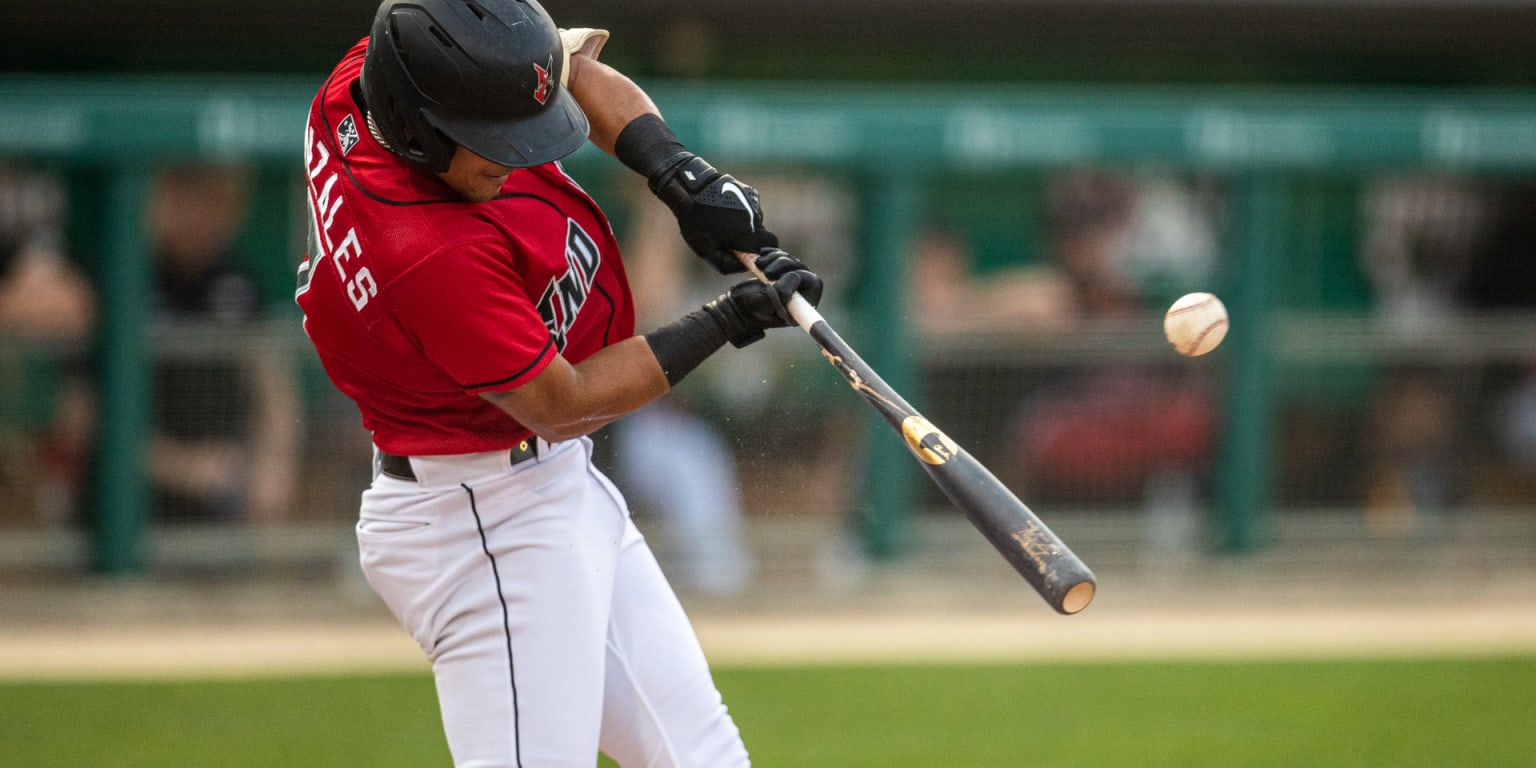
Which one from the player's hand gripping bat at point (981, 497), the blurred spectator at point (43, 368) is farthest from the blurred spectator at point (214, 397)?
the player's hand gripping bat at point (981, 497)

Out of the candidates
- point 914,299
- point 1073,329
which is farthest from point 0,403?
point 1073,329

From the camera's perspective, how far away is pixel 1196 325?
319 cm

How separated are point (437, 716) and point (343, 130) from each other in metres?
3.05

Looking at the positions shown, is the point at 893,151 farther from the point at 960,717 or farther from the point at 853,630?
the point at 960,717

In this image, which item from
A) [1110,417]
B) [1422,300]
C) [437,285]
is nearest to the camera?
[437,285]

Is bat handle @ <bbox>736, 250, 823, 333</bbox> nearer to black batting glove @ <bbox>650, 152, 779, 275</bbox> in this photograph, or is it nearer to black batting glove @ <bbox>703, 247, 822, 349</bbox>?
black batting glove @ <bbox>703, 247, 822, 349</bbox>

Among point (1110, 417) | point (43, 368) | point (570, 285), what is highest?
point (570, 285)

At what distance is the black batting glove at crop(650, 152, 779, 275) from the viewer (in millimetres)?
3023

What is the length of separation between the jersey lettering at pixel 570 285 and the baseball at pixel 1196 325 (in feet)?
3.72

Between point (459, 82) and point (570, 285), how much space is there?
43cm

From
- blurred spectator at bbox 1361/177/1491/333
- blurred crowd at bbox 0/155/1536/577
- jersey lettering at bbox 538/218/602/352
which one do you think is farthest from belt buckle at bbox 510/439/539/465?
blurred spectator at bbox 1361/177/1491/333

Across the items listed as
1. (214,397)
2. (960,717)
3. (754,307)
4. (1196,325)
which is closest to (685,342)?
(754,307)

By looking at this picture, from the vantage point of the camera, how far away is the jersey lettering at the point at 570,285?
9.16 ft

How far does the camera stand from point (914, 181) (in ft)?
24.3
